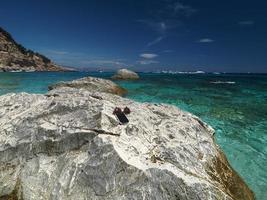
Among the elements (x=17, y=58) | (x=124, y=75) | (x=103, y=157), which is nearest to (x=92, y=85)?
(x=103, y=157)

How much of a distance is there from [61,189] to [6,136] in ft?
8.91

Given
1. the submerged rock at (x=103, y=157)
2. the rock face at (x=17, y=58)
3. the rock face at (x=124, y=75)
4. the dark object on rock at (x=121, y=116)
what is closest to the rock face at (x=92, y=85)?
the submerged rock at (x=103, y=157)

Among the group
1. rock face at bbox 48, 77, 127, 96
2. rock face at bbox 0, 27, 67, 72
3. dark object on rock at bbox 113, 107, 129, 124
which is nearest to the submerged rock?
dark object on rock at bbox 113, 107, 129, 124

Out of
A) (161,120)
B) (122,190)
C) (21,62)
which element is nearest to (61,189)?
(122,190)

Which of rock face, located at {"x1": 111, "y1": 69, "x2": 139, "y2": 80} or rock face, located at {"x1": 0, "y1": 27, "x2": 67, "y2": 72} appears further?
rock face, located at {"x1": 0, "y1": 27, "x2": 67, "y2": 72}

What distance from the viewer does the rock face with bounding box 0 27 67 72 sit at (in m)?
132

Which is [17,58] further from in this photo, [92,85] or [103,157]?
[103,157]

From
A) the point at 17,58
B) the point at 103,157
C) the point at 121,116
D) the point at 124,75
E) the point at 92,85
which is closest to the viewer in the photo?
the point at 103,157

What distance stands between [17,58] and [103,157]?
152399mm

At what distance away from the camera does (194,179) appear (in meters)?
6.13

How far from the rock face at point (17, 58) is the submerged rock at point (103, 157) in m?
121

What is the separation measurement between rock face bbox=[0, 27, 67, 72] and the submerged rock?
121328mm

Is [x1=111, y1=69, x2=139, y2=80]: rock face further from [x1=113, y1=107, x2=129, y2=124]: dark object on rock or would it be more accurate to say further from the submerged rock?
[x1=113, y1=107, x2=129, y2=124]: dark object on rock

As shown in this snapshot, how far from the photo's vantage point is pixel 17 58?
143250 millimetres
